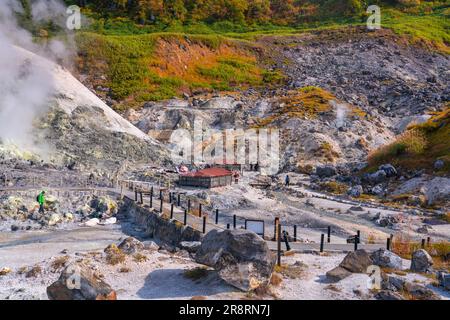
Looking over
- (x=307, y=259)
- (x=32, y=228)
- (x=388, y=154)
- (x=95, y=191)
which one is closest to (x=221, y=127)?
(x=388, y=154)

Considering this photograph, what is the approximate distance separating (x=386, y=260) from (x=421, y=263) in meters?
1.08

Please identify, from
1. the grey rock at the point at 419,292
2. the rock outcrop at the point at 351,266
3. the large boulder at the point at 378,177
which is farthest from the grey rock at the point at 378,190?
the grey rock at the point at 419,292

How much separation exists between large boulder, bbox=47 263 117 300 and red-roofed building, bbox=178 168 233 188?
2064cm

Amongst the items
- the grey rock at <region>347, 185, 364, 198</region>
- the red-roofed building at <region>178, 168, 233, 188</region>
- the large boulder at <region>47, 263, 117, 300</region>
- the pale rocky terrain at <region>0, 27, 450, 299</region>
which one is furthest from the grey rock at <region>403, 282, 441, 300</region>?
the red-roofed building at <region>178, 168, 233, 188</region>

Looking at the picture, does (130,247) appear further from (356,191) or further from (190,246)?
(356,191)

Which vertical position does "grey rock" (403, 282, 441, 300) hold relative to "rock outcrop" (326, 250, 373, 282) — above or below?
below

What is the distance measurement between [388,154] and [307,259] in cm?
2441

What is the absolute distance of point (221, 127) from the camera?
51.9 meters

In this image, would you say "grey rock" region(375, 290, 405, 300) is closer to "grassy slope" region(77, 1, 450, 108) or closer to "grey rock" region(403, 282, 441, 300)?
"grey rock" region(403, 282, 441, 300)

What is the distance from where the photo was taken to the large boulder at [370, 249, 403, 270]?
14250mm

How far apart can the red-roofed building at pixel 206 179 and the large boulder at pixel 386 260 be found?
60.3 feet

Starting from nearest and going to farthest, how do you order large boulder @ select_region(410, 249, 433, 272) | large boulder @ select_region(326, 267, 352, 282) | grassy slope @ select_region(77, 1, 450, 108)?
large boulder @ select_region(326, 267, 352, 282), large boulder @ select_region(410, 249, 433, 272), grassy slope @ select_region(77, 1, 450, 108)
